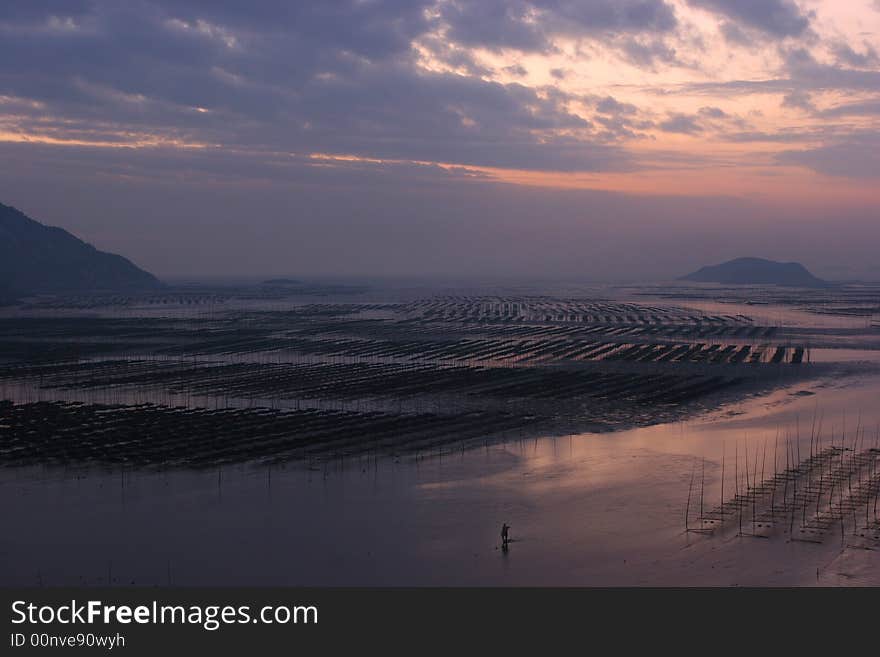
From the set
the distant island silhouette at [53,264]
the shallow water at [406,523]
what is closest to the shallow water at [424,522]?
the shallow water at [406,523]

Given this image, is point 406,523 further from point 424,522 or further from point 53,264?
point 53,264

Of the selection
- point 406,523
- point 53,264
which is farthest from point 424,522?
point 53,264

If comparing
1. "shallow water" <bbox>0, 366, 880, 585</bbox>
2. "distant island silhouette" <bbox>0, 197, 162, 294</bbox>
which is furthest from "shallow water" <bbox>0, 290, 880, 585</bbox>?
"distant island silhouette" <bbox>0, 197, 162, 294</bbox>

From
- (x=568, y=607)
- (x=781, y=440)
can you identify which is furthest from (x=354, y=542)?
(x=781, y=440)

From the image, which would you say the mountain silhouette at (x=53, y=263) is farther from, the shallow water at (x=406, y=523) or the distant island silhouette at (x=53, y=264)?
the shallow water at (x=406, y=523)

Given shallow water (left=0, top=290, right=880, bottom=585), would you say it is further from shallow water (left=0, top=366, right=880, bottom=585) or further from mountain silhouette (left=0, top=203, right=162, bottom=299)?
mountain silhouette (left=0, top=203, right=162, bottom=299)

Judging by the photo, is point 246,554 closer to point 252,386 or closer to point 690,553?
point 690,553

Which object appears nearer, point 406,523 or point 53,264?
point 406,523
